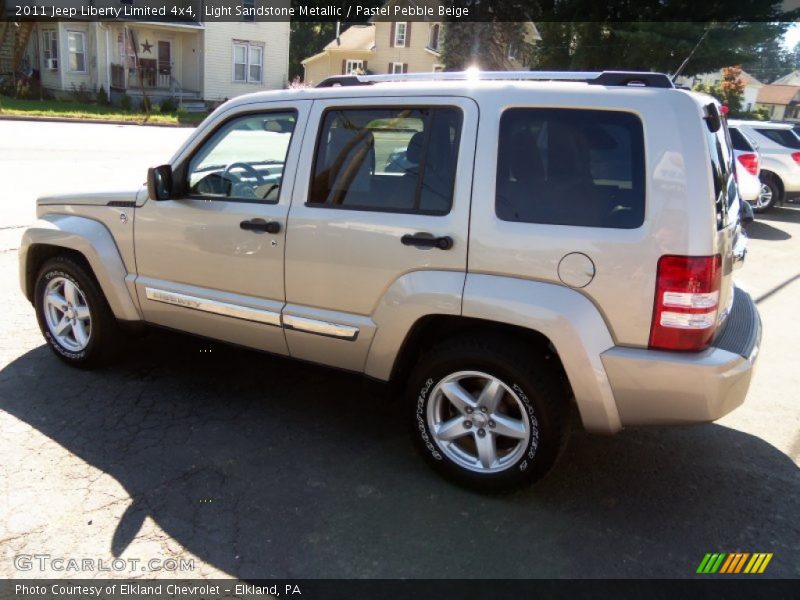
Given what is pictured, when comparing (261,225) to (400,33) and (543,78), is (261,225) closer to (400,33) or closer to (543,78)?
(543,78)

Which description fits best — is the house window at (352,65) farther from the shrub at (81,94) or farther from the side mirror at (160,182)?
the side mirror at (160,182)

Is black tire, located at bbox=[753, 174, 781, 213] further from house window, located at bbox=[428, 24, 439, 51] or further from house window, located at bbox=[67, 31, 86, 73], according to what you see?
house window, located at bbox=[428, 24, 439, 51]

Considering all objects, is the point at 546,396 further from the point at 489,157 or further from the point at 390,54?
the point at 390,54

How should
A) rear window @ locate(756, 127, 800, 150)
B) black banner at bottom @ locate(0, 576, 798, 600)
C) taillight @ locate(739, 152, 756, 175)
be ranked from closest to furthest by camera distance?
black banner at bottom @ locate(0, 576, 798, 600)
taillight @ locate(739, 152, 756, 175)
rear window @ locate(756, 127, 800, 150)

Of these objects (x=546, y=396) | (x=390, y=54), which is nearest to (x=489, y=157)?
(x=546, y=396)

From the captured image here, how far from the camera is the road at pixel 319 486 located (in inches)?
113

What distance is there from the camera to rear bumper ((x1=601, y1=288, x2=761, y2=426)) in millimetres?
2834

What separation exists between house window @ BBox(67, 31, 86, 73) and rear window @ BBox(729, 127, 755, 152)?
A: 104 ft

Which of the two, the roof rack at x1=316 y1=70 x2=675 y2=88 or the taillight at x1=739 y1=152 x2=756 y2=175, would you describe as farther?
the taillight at x1=739 y1=152 x2=756 y2=175

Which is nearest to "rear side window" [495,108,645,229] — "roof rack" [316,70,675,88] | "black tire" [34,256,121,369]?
"roof rack" [316,70,675,88]

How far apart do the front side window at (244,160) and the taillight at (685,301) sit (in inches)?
81.0

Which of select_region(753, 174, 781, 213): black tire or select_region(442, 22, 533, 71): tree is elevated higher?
select_region(442, 22, 533, 71): tree

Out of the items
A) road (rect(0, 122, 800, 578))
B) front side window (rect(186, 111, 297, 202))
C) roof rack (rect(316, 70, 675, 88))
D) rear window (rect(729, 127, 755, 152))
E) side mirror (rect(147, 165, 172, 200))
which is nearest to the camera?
road (rect(0, 122, 800, 578))

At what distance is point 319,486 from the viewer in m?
3.36
